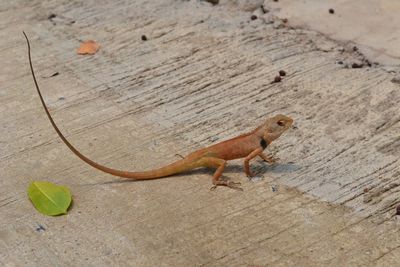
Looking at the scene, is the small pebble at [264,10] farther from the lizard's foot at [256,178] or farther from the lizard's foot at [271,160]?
the lizard's foot at [256,178]

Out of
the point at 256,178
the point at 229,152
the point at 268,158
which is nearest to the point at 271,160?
the point at 268,158

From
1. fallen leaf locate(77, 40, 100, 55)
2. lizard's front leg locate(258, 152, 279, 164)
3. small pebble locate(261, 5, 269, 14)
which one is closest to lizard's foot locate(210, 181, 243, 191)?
lizard's front leg locate(258, 152, 279, 164)

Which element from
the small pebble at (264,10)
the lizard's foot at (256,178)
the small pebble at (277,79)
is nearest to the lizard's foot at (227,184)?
the lizard's foot at (256,178)

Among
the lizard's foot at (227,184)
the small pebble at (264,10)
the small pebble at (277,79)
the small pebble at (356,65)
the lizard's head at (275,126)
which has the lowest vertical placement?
the lizard's foot at (227,184)

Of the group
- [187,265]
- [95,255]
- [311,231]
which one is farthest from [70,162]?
[311,231]

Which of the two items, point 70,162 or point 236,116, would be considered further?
point 236,116

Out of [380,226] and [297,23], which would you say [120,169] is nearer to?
[380,226]

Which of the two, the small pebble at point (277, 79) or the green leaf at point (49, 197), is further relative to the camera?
the small pebble at point (277, 79)
